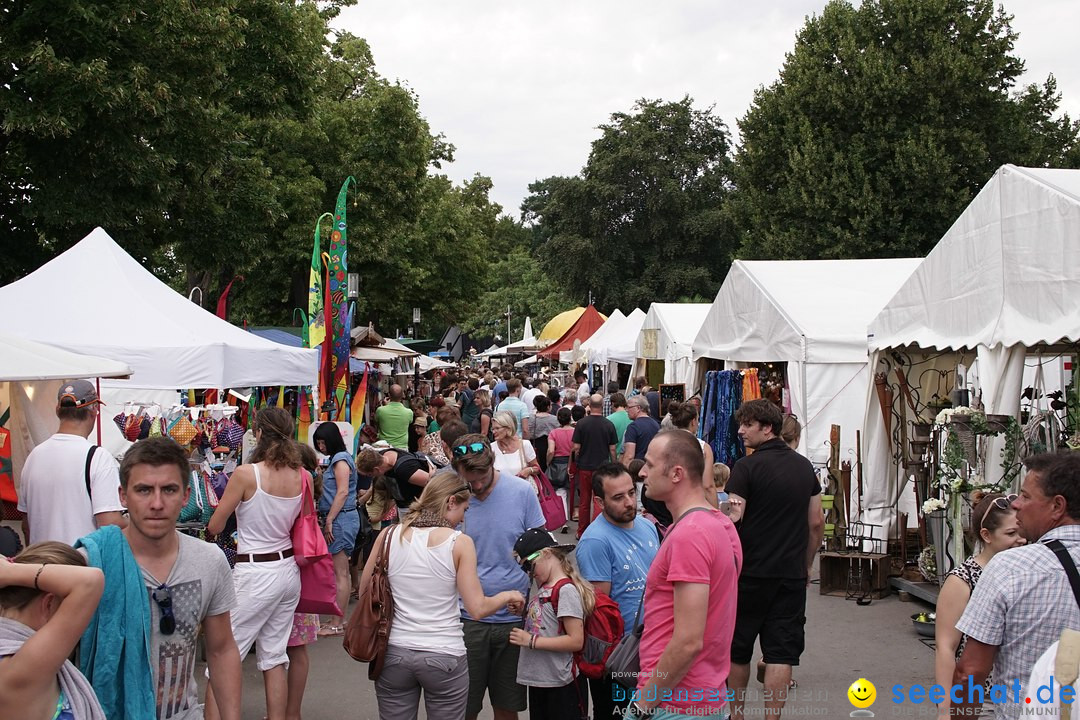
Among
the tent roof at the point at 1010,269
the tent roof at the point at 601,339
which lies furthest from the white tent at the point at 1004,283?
the tent roof at the point at 601,339

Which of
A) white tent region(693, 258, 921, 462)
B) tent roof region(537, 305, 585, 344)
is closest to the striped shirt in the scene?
white tent region(693, 258, 921, 462)

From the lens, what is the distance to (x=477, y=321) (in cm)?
7444

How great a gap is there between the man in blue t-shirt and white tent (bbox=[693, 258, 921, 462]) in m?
8.57

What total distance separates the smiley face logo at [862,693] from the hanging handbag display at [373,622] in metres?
3.52

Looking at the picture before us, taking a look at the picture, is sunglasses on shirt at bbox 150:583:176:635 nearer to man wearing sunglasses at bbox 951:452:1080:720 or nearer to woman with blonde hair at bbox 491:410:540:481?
man wearing sunglasses at bbox 951:452:1080:720

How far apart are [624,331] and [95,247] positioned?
1825cm

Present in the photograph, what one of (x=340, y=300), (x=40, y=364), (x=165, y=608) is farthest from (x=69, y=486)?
(x=340, y=300)

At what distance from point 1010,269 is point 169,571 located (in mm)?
6539

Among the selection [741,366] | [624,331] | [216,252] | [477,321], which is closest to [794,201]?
[624,331]

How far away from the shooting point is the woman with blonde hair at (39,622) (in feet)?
8.02

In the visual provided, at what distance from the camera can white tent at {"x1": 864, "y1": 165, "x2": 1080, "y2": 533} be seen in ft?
22.7

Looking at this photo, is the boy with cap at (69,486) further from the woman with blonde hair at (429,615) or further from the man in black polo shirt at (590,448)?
the man in black polo shirt at (590,448)

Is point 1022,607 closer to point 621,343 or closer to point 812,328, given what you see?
point 812,328

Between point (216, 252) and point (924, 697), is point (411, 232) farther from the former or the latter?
point (924, 697)
